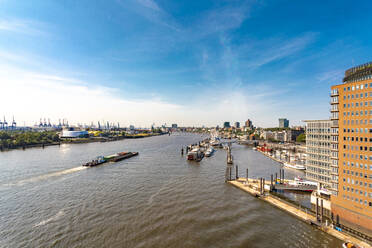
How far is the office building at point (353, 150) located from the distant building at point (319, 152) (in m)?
5.86

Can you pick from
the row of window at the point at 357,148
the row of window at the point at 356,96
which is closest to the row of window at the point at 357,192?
the row of window at the point at 357,148

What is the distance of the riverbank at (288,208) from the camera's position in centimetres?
2300

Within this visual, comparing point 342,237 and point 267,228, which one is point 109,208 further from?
point 342,237

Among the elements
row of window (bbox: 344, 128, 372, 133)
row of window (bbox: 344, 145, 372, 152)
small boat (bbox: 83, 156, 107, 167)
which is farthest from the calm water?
small boat (bbox: 83, 156, 107, 167)

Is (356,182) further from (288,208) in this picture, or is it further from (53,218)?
(53,218)

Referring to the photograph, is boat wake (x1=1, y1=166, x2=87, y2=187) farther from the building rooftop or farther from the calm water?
the building rooftop

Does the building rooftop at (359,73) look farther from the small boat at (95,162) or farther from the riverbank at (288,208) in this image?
the small boat at (95,162)

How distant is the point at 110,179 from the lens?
49.1m

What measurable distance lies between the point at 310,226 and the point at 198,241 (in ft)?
59.1

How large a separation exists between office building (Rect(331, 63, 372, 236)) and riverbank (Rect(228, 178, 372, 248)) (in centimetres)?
219

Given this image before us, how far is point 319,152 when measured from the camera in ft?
111

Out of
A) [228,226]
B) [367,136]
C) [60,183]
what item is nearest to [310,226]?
[228,226]

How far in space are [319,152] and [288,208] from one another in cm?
1268

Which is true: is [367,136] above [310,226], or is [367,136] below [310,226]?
above
